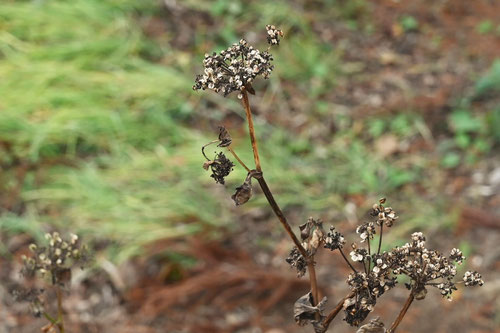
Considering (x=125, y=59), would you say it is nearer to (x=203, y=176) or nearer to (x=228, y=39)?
(x=228, y=39)

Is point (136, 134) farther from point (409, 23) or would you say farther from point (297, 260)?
point (297, 260)

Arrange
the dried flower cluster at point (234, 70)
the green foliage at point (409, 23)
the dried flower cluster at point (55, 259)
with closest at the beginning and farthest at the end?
the dried flower cluster at point (234, 70)
the dried flower cluster at point (55, 259)
the green foliage at point (409, 23)

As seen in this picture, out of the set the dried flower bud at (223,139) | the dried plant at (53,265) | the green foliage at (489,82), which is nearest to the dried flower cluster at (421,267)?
the dried flower bud at (223,139)

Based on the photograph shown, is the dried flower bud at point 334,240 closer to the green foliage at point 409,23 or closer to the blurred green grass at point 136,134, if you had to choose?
the blurred green grass at point 136,134

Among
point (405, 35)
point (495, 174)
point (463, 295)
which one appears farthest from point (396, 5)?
point (463, 295)

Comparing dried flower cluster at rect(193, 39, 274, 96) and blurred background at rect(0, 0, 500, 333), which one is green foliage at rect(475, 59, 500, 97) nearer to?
blurred background at rect(0, 0, 500, 333)
